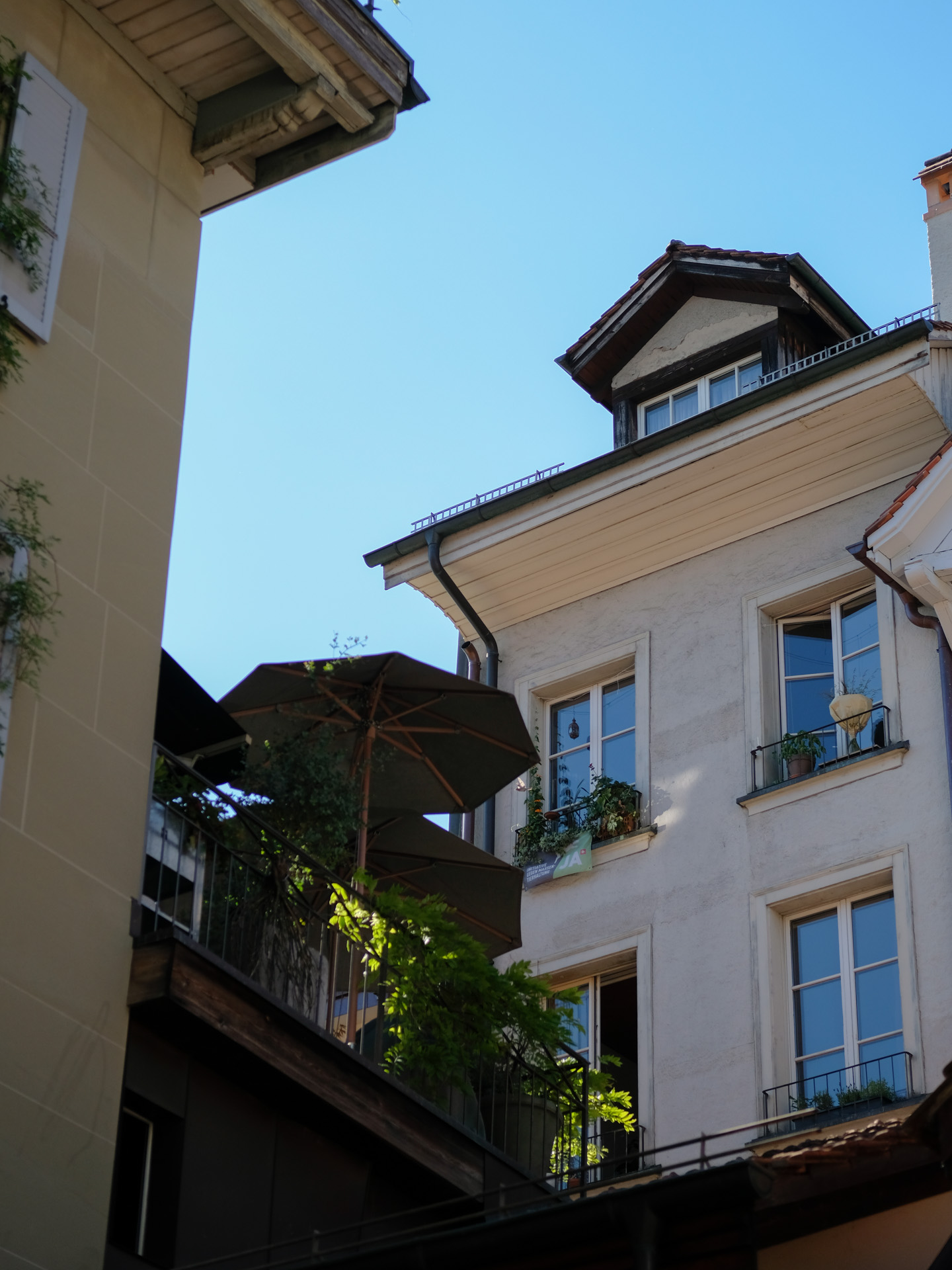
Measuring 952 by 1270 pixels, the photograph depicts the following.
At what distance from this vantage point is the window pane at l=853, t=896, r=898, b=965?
16.2m

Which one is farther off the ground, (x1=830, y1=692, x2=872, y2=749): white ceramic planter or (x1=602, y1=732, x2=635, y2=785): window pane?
(x1=602, y1=732, x2=635, y2=785): window pane


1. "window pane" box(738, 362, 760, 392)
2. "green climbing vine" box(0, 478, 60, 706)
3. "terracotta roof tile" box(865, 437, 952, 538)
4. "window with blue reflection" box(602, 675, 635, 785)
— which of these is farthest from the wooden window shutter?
"window pane" box(738, 362, 760, 392)

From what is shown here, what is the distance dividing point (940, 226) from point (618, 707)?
6.08 meters

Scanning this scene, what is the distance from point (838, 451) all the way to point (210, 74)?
7.52 meters

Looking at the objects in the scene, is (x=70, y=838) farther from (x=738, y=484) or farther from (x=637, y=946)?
(x=738, y=484)

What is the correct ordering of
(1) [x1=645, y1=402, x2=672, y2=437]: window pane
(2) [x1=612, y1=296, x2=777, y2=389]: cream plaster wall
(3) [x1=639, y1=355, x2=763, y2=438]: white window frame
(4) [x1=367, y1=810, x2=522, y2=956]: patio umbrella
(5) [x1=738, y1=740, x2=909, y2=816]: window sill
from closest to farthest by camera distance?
(4) [x1=367, y1=810, x2=522, y2=956]: patio umbrella, (5) [x1=738, y1=740, x2=909, y2=816]: window sill, (3) [x1=639, y1=355, x2=763, y2=438]: white window frame, (2) [x1=612, y1=296, x2=777, y2=389]: cream plaster wall, (1) [x1=645, y1=402, x2=672, y2=437]: window pane

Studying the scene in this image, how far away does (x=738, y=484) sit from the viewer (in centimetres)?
1889

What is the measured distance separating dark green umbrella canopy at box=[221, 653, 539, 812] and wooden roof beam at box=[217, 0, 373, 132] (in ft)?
11.5

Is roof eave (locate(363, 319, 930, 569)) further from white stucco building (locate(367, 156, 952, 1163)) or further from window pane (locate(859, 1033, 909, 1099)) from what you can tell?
window pane (locate(859, 1033, 909, 1099))

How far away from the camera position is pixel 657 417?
2109cm

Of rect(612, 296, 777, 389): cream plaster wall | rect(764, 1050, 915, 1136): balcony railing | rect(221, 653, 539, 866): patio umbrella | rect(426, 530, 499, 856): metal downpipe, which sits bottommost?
rect(764, 1050, 915, 1136): balcony railing

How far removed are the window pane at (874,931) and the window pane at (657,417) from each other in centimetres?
619

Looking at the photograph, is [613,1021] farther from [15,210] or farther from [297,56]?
[15,210]

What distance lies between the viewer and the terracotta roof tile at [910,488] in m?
16.6
